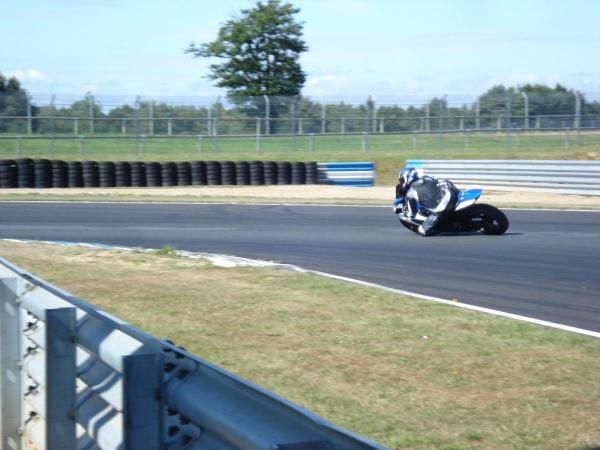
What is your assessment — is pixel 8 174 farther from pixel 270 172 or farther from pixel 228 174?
pixel 270 172

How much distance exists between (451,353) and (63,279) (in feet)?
17.3

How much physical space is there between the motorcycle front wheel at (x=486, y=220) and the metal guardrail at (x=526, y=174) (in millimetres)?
9759

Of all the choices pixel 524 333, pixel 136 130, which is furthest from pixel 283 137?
pixel 524 333

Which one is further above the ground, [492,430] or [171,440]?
[171,440]

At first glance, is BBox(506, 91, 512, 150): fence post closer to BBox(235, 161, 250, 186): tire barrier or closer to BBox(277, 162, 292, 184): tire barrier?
BBox(277, 162, 292, 184): tire barrier

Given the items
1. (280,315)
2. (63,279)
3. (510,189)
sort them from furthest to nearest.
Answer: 1. (510,189)
2. (63,279)
3. (280,315)

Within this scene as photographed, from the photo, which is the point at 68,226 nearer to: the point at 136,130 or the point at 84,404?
the point at 84,404

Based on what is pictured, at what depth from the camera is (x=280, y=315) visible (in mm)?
8352

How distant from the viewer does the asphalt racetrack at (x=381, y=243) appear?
9.98 metres

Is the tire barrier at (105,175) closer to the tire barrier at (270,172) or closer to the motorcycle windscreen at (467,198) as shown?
the tire barrier at (270,172)

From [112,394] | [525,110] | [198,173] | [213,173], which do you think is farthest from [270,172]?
[112,394]

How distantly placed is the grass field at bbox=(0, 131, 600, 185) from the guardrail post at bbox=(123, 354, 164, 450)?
3201 centimetres

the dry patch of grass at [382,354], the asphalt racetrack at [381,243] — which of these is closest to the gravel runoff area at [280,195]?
the asphalt racetrack at [381,243]

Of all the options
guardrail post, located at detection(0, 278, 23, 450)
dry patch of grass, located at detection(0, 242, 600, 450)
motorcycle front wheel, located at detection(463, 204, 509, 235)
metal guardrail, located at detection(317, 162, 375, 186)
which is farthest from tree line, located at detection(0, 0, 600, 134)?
guardrail post, located at detection(0, 278, 23, 450)
